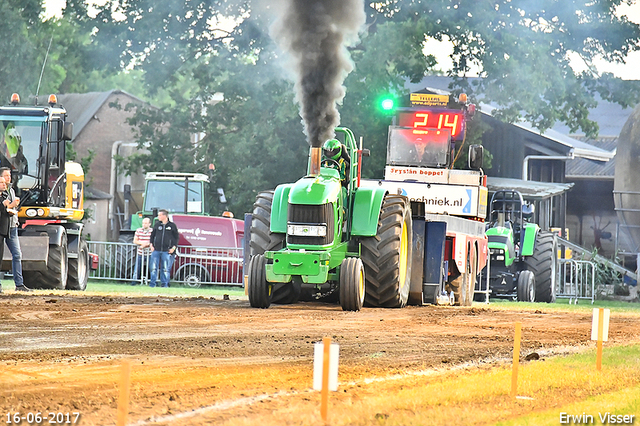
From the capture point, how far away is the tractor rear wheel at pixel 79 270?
66.3ft

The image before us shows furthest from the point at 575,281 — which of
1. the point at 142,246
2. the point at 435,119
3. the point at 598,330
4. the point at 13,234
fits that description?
the point at 598,330

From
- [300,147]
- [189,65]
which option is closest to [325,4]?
[300,147]

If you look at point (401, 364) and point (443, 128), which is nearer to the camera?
point (401, 364)

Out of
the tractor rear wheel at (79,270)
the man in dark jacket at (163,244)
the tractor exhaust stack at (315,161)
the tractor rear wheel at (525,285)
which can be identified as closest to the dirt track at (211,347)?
the tractor exhaust stack at (315,161)

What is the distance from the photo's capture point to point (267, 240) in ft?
48.1

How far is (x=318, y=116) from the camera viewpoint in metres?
16.2

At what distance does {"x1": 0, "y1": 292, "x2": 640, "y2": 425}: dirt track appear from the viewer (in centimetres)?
667

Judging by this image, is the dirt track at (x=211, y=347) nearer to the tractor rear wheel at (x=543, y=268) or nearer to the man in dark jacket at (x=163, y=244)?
the tractor rear wheel at (x=543, y=268)

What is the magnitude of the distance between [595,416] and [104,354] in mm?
4122

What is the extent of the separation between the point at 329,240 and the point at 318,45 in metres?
4.81

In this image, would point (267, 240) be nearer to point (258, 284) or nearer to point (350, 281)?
point (258, 284)

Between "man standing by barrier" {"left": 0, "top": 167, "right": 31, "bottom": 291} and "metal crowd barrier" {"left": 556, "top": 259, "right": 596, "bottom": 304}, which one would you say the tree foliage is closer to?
"metal crowd barrier" {"left": 556, "top": 259, "right": 596, "bottom": 304}

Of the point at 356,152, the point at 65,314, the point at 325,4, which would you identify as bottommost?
the point at 65,314

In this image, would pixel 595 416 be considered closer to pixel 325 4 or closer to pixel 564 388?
pixel 564 388
